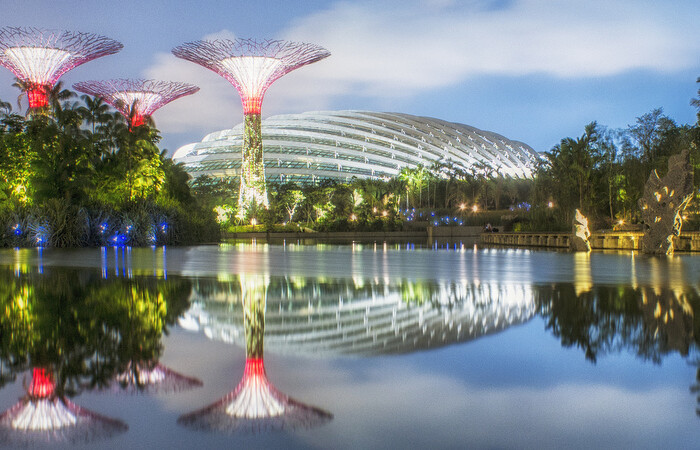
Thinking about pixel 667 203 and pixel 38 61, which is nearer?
pixel 667 203

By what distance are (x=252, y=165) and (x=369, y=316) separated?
52.6 m

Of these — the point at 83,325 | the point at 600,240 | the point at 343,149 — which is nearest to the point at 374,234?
the point at 600,240

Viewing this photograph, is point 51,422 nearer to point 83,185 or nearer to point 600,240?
point 600,240

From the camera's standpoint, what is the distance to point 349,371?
185 inches

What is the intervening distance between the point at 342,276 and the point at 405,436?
10635 mm

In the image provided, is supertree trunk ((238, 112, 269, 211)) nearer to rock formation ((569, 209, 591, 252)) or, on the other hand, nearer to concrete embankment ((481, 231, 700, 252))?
concrete embankment ((481, 231, 700, 252))

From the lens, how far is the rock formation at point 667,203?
22.9 metres

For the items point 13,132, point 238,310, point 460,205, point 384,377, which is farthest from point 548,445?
point 460,205

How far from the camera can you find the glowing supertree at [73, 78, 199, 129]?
50634 mm

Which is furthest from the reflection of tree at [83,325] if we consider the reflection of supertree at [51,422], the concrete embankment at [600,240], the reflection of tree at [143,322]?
the concrete embankment at [600,240]

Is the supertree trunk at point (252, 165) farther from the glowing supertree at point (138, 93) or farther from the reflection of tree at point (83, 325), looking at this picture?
the reflection of tree at point (83, 325)

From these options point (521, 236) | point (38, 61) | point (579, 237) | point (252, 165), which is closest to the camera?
point (579, 237)

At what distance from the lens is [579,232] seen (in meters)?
29.3

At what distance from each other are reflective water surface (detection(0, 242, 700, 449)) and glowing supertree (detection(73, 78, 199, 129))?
44.1m
